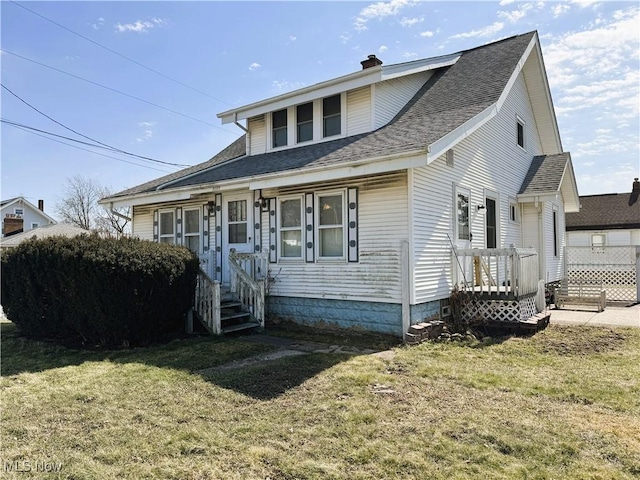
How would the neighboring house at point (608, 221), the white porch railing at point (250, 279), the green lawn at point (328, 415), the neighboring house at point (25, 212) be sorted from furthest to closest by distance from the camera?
the neighboring house at point (25, 212), the neighboring house at point (608, 221), the white porch railing at point (250, 279), the green lawn at point (328, 415)

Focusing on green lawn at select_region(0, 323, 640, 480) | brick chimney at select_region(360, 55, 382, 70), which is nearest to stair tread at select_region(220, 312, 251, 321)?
green lawn at select_region(0, 323, 640, 480)

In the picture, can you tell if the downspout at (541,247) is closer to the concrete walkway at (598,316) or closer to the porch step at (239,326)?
the concrete walkway at (598,316)

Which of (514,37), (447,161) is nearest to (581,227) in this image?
(514,37)

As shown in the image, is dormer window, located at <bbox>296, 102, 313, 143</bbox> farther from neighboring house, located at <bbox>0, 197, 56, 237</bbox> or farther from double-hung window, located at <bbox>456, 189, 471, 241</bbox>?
neighboring house, located at <bbox>0, 197, 56, 237</bbox>

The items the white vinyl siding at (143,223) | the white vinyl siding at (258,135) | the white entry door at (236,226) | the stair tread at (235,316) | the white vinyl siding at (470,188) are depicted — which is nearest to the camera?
the white vinyl siding at (470,188)

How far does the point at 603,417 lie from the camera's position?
4270 mm

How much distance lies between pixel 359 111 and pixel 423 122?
1.77 meters

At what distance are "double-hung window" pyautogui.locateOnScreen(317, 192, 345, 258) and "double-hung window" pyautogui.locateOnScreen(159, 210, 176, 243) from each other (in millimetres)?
5127

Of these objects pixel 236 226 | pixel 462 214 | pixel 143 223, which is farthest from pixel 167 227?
pixel 462 214

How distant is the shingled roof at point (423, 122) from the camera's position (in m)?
8.38

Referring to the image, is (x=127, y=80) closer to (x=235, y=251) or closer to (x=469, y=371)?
(x=235, y=251)

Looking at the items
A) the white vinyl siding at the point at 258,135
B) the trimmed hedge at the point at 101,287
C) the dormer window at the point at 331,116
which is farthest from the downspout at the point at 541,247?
the trimmed hedge at the point at 101,287

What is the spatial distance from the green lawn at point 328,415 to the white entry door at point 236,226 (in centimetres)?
392

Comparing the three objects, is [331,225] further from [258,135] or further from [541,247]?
[541,247]
